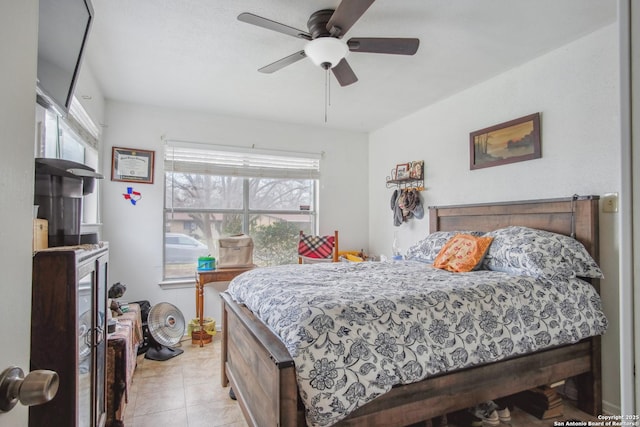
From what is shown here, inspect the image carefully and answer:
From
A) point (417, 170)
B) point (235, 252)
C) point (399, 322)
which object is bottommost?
point (399, 322)

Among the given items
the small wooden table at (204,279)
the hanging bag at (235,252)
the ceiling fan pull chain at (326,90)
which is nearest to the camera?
the ceiling fan pull chain at (326,90)

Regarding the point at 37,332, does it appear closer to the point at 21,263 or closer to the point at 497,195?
the point at 21,263

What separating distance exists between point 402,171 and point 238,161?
1989mm

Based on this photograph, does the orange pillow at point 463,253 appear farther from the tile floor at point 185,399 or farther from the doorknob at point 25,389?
the doorknob at point 25,389

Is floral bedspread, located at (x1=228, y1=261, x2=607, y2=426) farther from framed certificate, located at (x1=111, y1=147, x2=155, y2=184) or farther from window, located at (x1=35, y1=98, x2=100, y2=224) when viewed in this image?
framed certificate, located at (x1=111, y1=147, x2=155, y2=184)

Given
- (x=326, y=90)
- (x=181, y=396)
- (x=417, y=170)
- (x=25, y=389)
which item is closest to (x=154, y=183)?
(x=326, y=90)

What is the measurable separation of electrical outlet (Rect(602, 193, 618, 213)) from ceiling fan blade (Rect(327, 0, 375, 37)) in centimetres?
193

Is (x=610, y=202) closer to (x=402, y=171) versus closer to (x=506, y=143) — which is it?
(x=506, y=143)

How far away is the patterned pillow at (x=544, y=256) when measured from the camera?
80.6 inches

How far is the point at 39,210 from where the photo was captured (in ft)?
3.76

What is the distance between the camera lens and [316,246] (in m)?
4.02

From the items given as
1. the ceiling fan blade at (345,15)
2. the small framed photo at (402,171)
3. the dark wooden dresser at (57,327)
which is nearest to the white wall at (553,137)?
the small framed photo at (402,171)

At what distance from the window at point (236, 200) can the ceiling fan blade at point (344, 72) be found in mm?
1888

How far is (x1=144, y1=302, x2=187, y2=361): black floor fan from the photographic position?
2.99 m
